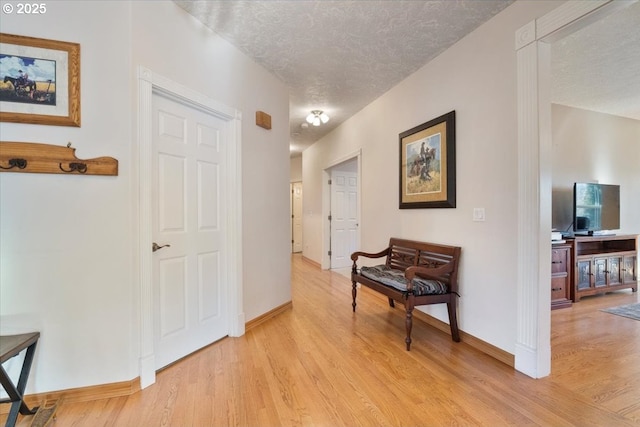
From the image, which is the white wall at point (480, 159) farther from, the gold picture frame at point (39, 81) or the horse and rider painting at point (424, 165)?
the gold picture frame at point (39, 81)

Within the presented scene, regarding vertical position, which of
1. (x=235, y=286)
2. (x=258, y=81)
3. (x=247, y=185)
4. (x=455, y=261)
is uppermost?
(x=258, y=81)

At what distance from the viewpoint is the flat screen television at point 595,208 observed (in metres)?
3.72

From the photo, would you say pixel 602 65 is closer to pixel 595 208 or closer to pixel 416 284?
pixel 595 208

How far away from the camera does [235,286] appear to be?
2.54m

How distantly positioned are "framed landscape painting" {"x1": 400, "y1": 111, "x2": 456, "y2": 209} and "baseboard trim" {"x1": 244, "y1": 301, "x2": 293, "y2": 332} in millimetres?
1748

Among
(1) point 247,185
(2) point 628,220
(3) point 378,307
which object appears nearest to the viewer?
(1) point 247,185

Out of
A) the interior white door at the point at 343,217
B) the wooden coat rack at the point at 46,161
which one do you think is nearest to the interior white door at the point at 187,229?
the wooden coat rack at the point at 46,161

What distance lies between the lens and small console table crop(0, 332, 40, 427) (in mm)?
1368

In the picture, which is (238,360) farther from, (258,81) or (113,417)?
(258,81)

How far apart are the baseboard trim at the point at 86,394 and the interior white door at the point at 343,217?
422 cm

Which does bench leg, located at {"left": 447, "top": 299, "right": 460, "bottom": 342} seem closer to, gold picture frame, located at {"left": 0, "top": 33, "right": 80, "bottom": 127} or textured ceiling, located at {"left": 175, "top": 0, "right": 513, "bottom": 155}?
textured ceiling, located at {"left": 175, "top": 0, "right": 513, "bottom": 155}

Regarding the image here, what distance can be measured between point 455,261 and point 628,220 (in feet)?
13.5

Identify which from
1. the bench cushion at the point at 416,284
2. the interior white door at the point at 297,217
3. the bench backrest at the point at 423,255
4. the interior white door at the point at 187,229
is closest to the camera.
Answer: the interior white door at the point at 187,229

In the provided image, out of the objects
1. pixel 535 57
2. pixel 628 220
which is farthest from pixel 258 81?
pixel 628 220
